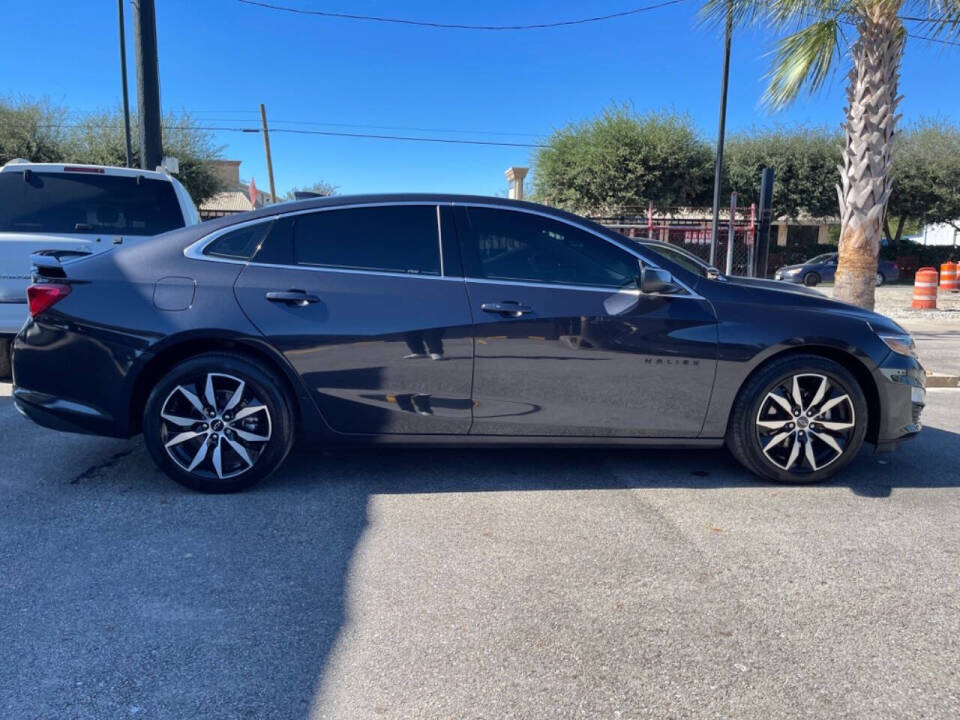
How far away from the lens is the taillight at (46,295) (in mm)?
4102

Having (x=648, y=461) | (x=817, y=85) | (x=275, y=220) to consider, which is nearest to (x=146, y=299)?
(x=275, y=220)

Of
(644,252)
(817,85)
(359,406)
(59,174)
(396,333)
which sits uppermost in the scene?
(817,85)

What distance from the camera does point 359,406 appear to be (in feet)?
13.6

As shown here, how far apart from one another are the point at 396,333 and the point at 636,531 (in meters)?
1.64

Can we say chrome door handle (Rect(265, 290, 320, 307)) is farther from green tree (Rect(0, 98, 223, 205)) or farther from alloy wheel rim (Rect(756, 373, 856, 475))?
green tree (Rect(0, 98, 223, 205))

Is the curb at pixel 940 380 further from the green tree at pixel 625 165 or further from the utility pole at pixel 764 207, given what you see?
the green tree at pixel 625 165

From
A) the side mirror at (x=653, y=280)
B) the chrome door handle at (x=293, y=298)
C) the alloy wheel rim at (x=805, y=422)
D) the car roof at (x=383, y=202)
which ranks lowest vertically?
the alloy wheel rim at (x=805, y=422)

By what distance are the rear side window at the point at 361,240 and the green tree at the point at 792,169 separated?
30100mm

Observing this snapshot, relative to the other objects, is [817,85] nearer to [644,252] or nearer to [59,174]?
[644,252]

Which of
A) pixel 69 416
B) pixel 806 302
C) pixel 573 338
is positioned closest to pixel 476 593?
pixel 573 338

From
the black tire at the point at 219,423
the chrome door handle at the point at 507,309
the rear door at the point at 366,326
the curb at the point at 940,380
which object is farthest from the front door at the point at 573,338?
the curb at the point at 940,380

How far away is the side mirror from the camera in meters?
4.14

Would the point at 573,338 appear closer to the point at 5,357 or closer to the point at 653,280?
the point at 653,280

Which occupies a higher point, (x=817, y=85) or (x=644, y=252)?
→ (x=817, y=85)
